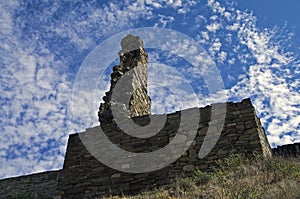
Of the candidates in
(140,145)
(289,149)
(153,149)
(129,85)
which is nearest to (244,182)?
(153,149)

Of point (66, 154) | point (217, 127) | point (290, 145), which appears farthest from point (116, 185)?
point (290, 145)

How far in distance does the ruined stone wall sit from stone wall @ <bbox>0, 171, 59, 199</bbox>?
6.61ft

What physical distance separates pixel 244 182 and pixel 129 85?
227 inches

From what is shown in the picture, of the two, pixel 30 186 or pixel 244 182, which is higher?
pixel 30 186

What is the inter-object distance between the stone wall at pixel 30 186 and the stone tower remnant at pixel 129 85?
275 cm

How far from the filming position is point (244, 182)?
5.84m

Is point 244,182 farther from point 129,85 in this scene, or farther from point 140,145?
point 129,85

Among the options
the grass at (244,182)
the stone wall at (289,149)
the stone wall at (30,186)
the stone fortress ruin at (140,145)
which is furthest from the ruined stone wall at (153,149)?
the stone wall at (289,149)

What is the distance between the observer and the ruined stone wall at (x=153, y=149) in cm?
816

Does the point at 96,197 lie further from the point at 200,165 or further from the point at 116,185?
the point at 200,165

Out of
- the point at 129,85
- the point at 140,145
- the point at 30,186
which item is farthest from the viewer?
the point at 30,186

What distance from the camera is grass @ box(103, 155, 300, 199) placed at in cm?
485

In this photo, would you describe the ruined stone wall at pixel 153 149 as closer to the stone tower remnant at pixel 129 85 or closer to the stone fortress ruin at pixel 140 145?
the stone fortress ruin at pixel 140 145

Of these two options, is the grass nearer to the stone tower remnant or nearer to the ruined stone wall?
the ruined stone wall
